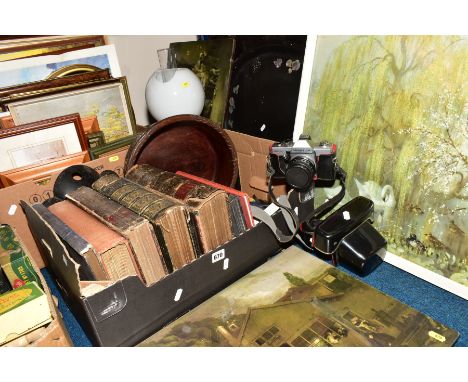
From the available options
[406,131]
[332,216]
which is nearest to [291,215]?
[332,216]

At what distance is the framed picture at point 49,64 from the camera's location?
49.1 inches

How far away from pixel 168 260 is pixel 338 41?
0.76 meters

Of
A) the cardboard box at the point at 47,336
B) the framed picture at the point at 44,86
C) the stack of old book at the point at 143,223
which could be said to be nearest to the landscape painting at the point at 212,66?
A: the framed picture at the point at 44,86

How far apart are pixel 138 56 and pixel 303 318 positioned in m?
1.32

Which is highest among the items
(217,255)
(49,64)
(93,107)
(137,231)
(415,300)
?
(49,64)

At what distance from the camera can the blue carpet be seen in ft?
2.95

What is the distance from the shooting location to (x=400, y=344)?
2.59 feet

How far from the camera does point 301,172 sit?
3.20 ft

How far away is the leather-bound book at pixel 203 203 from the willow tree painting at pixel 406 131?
1.34ft

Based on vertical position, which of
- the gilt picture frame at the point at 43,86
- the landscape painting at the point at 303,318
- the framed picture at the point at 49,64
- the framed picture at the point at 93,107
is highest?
the framed picture at the point at 49,64

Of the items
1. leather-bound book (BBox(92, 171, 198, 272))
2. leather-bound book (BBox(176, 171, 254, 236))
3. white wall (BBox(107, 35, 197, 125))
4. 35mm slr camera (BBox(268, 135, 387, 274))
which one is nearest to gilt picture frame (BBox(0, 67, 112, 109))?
white wall (BBox(107, 35, 197, 125))

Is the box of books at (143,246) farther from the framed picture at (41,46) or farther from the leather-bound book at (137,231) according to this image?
the framed picture at (41,46)

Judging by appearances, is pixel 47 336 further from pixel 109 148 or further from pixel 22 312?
pixel 109 148
